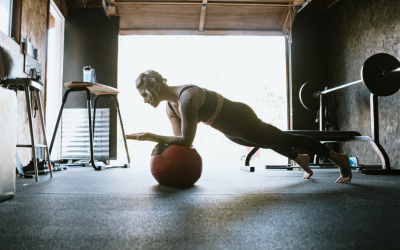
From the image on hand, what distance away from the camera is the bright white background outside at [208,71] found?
496 cm

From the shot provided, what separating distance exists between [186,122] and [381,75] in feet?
8.49

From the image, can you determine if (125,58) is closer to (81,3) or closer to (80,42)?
(80,42)

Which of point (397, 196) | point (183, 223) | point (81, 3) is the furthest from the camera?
point (81, 3)

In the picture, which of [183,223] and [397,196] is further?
[397,196]

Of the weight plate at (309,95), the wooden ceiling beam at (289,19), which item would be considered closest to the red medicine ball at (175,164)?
the weight plate at (309,95)

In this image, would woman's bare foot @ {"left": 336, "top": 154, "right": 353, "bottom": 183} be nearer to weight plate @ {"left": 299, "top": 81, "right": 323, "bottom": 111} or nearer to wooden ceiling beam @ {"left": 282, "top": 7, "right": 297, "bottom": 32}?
weight plate @ {"left": 299, "top": 81, "right": 323, "bottom": 111}

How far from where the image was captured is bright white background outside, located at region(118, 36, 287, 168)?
195 inches

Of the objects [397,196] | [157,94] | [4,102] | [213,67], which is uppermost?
[213,67]

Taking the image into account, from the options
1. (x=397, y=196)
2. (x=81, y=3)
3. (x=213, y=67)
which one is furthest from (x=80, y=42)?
(x=397, y=196)

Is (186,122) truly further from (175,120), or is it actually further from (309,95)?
(309,95)

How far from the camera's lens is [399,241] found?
0.77 meters

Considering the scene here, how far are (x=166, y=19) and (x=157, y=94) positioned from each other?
333 centimetres

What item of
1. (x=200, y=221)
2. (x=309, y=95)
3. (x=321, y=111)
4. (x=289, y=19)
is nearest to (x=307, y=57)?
(x=289, y=19)

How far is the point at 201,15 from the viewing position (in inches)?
189
